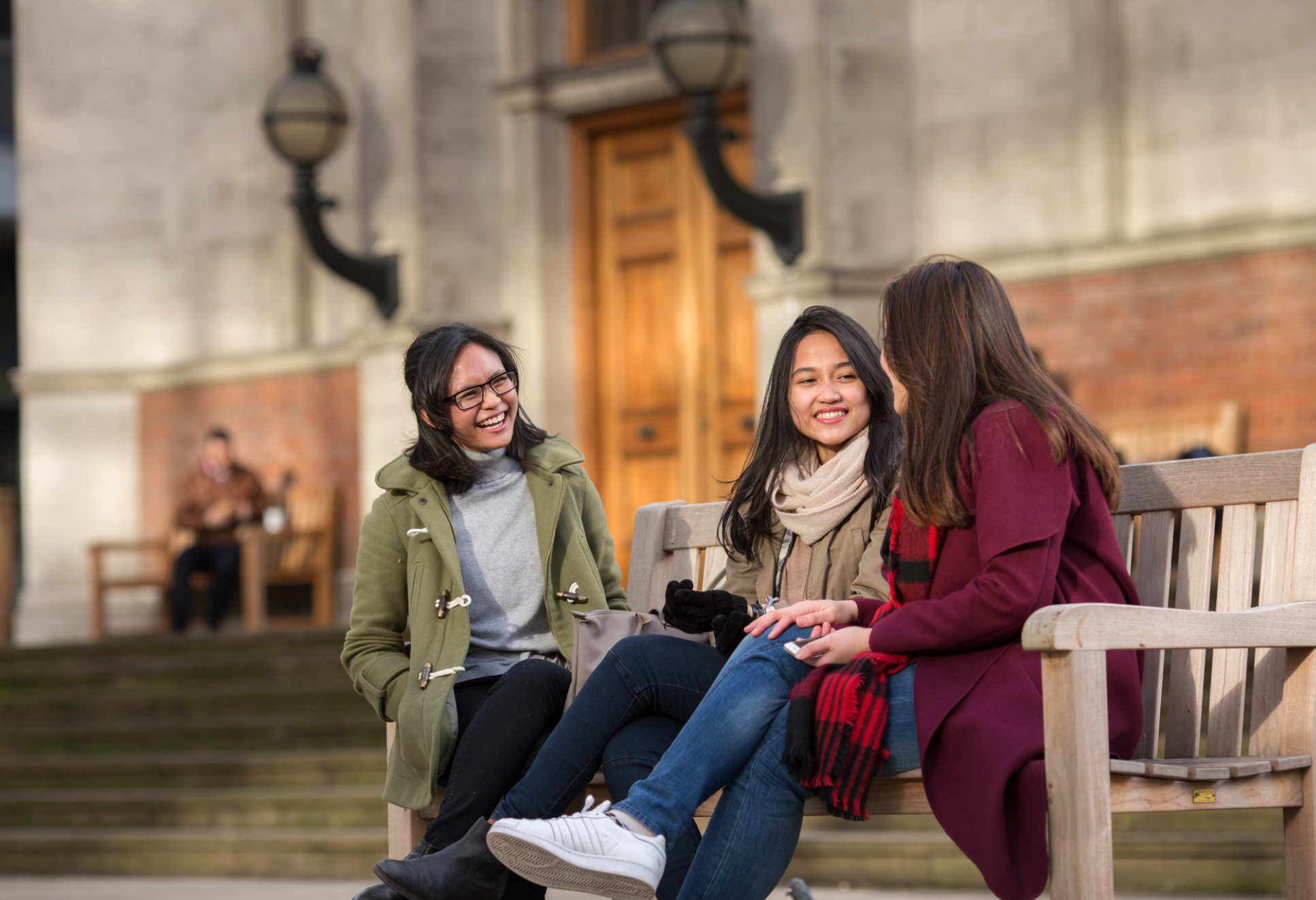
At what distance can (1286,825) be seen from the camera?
309cm

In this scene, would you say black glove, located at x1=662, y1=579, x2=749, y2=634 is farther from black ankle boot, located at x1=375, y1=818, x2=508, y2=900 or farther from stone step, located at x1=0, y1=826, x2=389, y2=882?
stone step, located at x1=0, y1=826, x2=389, y2=882

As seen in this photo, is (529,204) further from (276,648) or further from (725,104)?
(276,648)

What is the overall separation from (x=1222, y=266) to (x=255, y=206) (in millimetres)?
6612

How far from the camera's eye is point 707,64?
852 cm

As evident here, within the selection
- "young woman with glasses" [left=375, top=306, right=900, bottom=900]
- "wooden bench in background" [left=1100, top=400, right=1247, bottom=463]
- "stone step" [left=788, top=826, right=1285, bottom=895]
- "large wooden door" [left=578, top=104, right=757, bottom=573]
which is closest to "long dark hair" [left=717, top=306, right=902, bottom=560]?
"young woman with glasses" [left=375, top=306, right=900, bottom=900]

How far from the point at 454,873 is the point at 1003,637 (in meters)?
1.09

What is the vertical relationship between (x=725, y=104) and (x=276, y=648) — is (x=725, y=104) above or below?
above

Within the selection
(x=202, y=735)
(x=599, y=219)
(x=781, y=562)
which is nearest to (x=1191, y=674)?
(x=781, y=562)

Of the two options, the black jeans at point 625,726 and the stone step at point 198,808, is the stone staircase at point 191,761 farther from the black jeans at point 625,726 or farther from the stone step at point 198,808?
the black jeans at point 625,726

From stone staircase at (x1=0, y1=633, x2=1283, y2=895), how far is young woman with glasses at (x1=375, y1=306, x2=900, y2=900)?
7.94 ft

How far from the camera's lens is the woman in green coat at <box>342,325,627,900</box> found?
3.59 m

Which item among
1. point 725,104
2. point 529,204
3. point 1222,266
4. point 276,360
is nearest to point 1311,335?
point 1222,266

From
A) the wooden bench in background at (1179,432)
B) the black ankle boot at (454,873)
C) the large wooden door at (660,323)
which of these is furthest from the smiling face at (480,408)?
the large wooden door at (660,323)

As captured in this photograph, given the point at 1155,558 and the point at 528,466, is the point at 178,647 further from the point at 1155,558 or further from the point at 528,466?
the point at 1155,558
